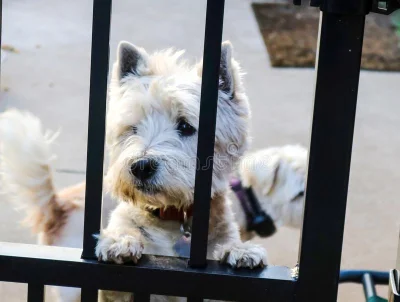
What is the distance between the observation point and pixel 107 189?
2.82 metres

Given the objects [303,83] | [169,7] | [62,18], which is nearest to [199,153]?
[303,83]

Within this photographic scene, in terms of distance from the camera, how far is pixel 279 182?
12.6 feet

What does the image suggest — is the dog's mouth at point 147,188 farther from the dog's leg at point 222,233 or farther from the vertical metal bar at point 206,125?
the vertical metal bar at point 206,125

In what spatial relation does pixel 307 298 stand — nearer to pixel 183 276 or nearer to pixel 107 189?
pixel 183 276

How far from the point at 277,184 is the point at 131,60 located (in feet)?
4.20

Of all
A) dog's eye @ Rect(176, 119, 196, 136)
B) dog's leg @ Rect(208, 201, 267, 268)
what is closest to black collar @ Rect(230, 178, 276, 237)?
dog's leg @ Rect(208, 201, 267, 268)

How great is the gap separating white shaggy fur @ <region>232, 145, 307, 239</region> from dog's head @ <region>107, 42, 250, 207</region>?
89 centimetres

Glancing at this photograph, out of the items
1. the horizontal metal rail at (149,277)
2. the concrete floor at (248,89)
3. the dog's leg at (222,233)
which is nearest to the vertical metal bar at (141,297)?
the horizontal metal rail at (149,277)

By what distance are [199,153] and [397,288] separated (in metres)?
0.54

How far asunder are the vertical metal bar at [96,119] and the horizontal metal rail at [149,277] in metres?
0.06

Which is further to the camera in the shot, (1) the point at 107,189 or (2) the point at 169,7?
(2) the point at 169,7

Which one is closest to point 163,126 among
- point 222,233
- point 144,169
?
point 144,169

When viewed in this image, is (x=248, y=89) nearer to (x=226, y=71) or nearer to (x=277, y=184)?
(x=277, y=184)

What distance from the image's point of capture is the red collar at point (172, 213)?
2.74 m
